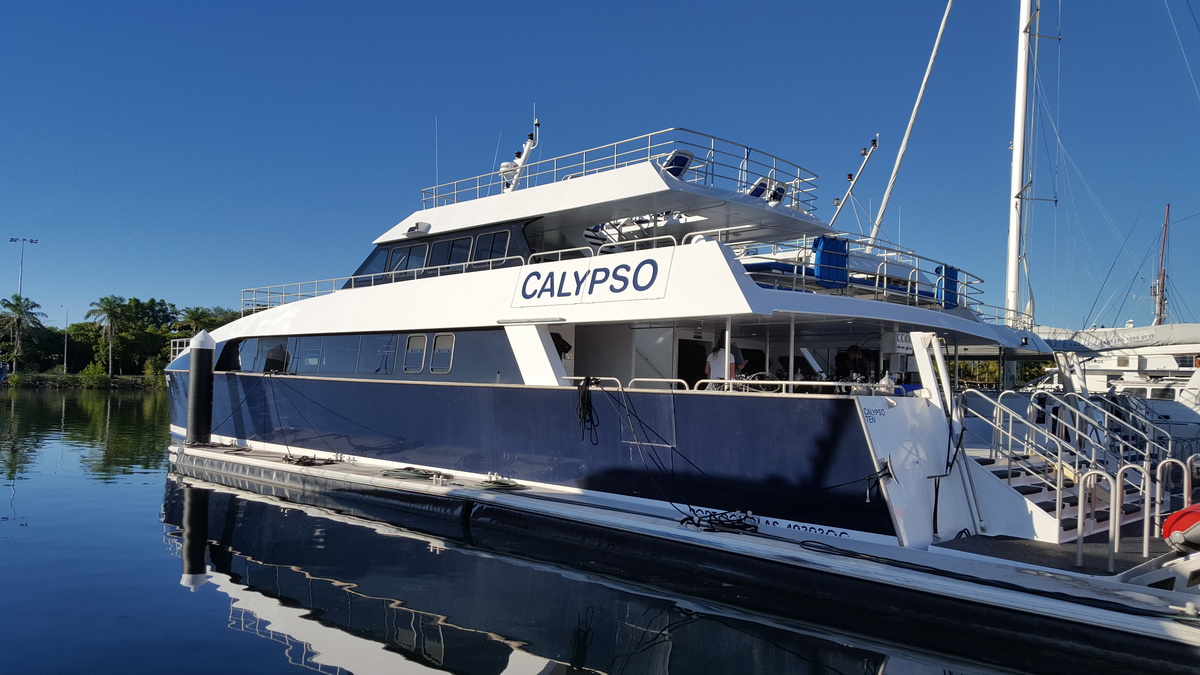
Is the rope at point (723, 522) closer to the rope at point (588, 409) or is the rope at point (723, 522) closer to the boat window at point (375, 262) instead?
the rope at point (588, 409)

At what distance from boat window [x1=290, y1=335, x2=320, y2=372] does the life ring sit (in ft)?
41.1

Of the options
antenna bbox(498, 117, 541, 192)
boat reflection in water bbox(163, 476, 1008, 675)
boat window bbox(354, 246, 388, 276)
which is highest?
antenna bbox(498, 117, 541, 192)

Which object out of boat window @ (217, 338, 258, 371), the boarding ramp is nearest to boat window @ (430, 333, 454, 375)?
boat window @ (217, 338, 258, 371)

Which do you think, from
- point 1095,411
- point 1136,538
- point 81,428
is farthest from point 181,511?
point 81,428

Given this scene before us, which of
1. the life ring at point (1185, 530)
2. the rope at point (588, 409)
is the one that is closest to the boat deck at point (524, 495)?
the life ring at point (1185, 530)

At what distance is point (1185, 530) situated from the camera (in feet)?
22.0

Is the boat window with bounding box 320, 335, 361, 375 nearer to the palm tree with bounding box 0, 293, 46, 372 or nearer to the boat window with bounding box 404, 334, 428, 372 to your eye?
the boat window with bounding box 404, 334, 428, 372

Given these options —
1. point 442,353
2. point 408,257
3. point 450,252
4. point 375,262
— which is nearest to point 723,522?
point 442,353

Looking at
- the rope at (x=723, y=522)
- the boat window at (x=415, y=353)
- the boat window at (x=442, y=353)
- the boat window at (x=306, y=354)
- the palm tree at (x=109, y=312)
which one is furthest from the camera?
the palm tree at (x=109, y=312)

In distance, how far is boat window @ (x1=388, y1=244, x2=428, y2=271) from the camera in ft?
44.8

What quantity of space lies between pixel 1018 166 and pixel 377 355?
1300 cm

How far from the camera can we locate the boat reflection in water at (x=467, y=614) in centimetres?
652

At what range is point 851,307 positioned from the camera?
30.0 feet

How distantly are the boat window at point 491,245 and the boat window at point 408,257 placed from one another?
1.57m
